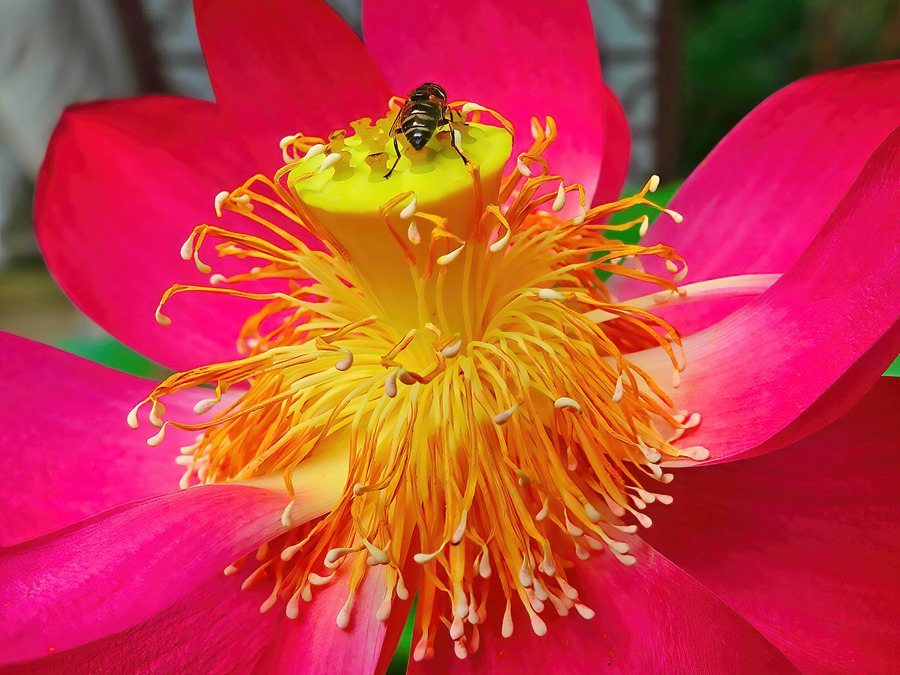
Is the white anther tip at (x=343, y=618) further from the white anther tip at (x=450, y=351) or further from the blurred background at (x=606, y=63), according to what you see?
the blurred background at (x=606, y=63)

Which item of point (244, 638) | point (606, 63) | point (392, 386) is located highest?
point (392, 386)

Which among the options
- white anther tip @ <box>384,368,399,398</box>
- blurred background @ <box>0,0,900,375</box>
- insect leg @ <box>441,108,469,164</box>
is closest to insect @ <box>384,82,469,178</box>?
insect leg @ <box>441,108,469,164</box>

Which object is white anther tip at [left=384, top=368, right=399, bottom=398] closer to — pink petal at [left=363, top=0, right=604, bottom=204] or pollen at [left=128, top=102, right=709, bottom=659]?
pollen at [left=128, top=102, right=709, bottom=659]

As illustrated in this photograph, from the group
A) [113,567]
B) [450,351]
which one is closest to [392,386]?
[450,351]

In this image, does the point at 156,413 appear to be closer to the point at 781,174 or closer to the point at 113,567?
the point at 113,567

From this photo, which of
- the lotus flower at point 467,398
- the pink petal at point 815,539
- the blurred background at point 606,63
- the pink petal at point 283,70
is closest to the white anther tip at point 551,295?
the lotus flower at point 467,398

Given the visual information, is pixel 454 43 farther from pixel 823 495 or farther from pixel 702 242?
pixel 823 495
